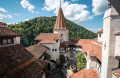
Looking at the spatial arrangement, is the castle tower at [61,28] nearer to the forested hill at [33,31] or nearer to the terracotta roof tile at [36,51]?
the terracotta roof tile at [36,51]

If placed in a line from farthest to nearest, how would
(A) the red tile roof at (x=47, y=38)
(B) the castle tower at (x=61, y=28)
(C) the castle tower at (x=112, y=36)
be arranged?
(B) the castle tower at (x=61, y=28) < (A) the red tile roof at (x=47, y=38) < (C) the castle tower at (x=112, y=36)

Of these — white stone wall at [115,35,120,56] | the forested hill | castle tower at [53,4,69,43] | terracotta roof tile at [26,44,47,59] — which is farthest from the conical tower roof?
the forested hill

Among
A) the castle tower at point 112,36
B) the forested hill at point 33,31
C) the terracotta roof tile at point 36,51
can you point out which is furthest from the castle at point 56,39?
the forested hill at point 33,31

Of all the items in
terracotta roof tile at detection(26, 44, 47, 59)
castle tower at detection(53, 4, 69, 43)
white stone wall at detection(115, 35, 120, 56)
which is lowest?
terracotta roof tile at detection(26, 44, 47, 59)

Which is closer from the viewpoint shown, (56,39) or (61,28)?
(56,39)

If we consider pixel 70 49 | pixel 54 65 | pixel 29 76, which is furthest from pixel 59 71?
pixel 29 76

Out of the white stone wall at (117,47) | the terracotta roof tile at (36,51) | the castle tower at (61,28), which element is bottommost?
the terracotta roof tile at (36,51)

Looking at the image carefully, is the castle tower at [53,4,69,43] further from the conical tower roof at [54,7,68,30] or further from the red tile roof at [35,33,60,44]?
the red tile roof at [35,33,60,44]

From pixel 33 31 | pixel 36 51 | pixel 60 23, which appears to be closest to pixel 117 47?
pixel 36 51

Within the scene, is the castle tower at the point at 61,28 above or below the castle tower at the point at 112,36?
above

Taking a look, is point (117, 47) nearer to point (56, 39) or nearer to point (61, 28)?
point (56, 39)

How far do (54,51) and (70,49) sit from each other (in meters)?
5.47

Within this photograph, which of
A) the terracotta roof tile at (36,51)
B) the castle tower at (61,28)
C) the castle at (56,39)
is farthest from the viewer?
the castle tower at (61,28)

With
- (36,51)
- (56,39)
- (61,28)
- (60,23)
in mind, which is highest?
(60,23)
